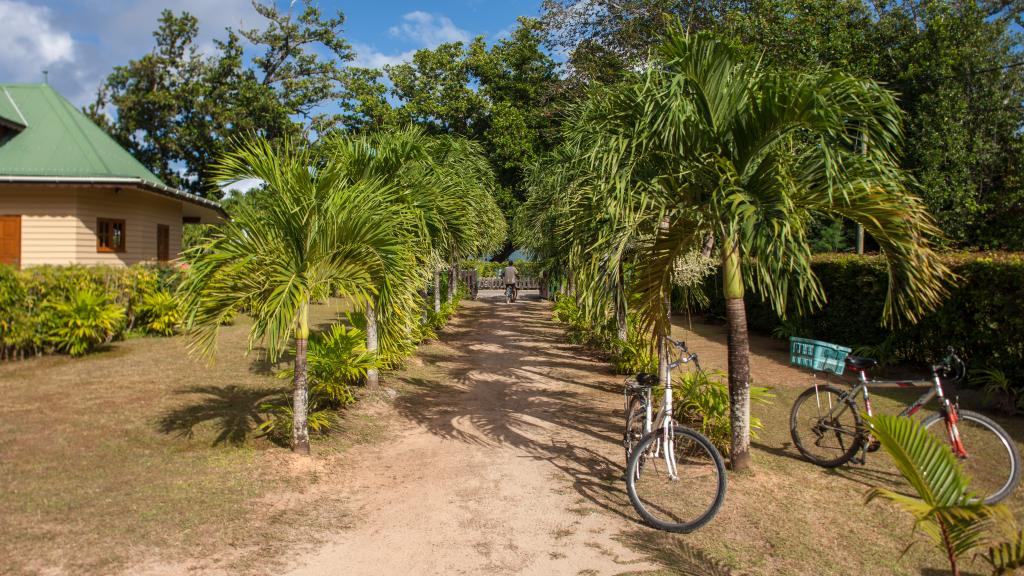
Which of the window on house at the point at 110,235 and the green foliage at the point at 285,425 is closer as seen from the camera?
the green foliage at the point at 285,425

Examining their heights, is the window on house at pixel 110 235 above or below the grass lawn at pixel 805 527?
above

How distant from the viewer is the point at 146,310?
14.3 m

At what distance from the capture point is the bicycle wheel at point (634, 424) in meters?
5.67

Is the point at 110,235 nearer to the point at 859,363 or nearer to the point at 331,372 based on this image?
the point at 331,372

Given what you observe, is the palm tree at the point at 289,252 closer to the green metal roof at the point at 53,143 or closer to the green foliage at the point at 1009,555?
the green foliage at the point at 1009,555

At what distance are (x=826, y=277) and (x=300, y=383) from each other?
10832mm

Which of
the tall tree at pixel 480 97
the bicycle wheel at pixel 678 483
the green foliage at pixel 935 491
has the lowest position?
the bicycle wheel at pixel 678 483

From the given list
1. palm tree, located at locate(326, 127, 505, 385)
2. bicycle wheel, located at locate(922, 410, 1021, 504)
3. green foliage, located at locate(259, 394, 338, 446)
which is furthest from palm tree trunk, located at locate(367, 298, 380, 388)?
bicycle wheel, located at locate(922, 410, 1021, 504)

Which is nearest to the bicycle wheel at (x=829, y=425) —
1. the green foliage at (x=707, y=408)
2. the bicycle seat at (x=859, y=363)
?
the bicycle seat at (x=859, y=363)

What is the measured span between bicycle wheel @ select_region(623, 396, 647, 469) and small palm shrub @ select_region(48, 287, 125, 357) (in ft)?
31.9

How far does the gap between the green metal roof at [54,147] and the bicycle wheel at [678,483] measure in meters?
15.2

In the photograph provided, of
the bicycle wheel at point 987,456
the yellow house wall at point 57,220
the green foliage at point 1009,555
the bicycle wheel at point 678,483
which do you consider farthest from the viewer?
the yellow house wall at point 57,220

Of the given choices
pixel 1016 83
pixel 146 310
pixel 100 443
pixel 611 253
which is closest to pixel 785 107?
pixel 611 253

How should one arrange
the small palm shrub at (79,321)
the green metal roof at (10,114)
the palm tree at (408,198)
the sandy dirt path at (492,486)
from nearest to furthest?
the sandy dirt path at (492,486)
the palm tree at (408,198)
the small palm shrub at (79,321)
the green metal roof at (10,114)
